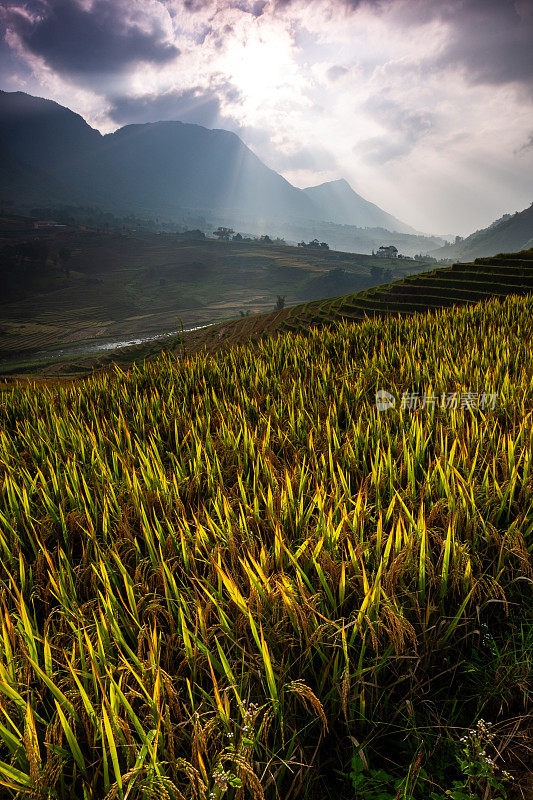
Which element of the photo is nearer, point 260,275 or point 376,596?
point 376,596

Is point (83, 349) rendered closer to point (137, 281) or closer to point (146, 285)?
point (146, 285)

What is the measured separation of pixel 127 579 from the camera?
143cm

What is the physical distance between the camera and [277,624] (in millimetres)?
1268

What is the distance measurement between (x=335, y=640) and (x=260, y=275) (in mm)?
163078

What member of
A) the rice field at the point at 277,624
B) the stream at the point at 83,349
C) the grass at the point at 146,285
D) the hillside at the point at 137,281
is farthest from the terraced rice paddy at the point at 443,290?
the grass at the point at 146,285

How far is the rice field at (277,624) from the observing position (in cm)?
101

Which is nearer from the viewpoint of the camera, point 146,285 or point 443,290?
point 443,290

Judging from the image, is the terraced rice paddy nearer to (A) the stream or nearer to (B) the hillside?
(A) the stream

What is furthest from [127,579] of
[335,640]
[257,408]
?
[257,408]

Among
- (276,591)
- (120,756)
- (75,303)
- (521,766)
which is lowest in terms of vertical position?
(521,766)

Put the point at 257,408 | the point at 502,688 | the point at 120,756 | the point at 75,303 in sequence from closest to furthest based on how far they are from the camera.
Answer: the point at 120,756 < the point at 502,688 < the point at 257,408 < the point at 75,303

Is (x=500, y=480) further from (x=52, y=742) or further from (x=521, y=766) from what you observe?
(x=52, y=742)

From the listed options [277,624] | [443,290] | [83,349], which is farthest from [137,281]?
[277,624]

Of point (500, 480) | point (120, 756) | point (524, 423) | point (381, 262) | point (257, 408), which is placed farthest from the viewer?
point (381, 262)
